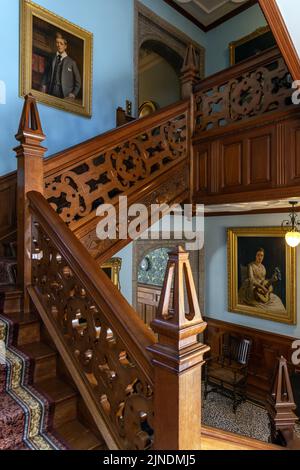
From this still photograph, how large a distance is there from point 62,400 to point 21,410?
175 millimetres

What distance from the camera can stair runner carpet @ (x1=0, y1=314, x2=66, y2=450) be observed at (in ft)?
4.02

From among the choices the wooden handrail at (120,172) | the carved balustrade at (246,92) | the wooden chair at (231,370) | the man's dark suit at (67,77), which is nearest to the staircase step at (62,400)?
the wooden handrail at (120,172)

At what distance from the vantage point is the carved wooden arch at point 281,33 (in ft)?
5.10

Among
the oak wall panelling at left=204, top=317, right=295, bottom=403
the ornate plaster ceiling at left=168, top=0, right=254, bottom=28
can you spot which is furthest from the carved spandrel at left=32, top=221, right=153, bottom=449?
the ornate plaster ceiling at left=168, top=0, right=254, bottom=28

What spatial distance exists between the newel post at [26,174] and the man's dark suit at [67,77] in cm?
173

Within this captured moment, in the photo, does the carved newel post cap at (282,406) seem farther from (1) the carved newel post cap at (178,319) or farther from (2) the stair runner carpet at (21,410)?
(2) the stair runner carpet at (21,410)

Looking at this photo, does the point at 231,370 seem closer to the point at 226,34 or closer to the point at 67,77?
the point at 67,77

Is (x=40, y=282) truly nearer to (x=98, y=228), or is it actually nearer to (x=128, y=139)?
(x=98, y=228)

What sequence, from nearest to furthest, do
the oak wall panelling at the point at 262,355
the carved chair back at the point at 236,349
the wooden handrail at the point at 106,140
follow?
1. the wooden handrail at the point at 106,140
2. the oak wall panelling at the point at 262,355
3. the carved chair back at the point at 236,349

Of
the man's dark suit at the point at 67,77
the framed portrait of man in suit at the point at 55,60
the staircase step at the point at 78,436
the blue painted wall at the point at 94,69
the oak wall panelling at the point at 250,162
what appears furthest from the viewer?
the man's dark suit at the point at 67,77

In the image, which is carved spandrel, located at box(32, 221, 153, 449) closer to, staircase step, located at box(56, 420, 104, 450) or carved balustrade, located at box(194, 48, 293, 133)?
staircase step, located at box(56, 420, 104, 450)

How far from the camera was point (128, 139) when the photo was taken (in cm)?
249

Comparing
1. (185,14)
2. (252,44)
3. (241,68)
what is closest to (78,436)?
(241,68)

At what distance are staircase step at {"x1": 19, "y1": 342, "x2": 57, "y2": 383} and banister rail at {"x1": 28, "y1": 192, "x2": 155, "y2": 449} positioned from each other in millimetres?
79
